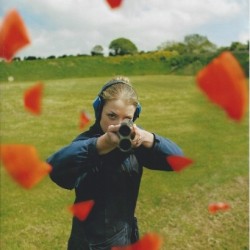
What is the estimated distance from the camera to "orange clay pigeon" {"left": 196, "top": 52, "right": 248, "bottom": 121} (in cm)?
212

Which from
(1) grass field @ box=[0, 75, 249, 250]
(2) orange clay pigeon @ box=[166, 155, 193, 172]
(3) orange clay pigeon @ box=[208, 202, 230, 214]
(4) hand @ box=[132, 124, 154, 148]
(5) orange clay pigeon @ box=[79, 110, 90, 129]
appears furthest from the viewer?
(5) orange clay pigeon @ box=[79, 110, 90, 129]

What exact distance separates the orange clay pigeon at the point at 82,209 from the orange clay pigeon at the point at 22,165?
0.27 meters

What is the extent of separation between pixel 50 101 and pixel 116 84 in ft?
66.8

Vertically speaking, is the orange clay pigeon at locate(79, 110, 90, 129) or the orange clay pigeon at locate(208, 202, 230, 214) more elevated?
the orange clay pigeon at locate(208, 202, 230, 214)

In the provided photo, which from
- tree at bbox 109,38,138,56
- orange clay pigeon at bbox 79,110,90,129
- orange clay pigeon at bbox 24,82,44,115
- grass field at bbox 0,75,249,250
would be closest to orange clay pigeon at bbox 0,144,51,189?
orange clay pigeon at bbox 24,82,44,115

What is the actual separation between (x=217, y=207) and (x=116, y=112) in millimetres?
4611

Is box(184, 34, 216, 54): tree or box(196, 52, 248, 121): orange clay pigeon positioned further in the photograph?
box(184, 34, 216, 54): tree

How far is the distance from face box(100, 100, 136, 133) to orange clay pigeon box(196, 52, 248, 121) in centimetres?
66

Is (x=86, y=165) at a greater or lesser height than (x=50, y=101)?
greater

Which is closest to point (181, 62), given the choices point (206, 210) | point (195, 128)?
point (195, 128)

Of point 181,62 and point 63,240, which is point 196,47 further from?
point 63,240

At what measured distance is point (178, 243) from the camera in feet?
19.4

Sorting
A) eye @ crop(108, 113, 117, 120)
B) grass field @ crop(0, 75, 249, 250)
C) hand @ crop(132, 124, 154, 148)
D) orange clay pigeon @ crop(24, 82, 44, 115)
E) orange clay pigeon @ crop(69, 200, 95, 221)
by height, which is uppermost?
orange clay pigeon @ crop(24, 82, 44, 115)

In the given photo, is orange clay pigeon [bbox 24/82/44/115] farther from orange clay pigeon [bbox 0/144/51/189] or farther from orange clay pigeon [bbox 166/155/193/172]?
orange clay pigeon [bbox 166/155/193/172]
